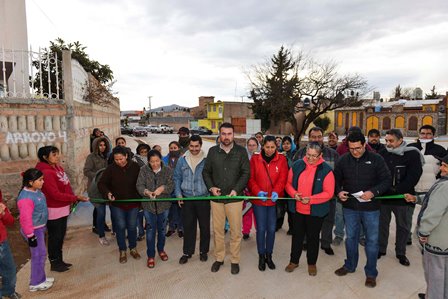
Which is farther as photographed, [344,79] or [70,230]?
[344,79]

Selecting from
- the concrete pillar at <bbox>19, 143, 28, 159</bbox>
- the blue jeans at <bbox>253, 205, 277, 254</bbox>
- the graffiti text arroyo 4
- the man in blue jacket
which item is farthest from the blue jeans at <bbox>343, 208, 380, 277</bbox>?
the concrete pillar at <bbox>19, 143, 28, 159</bbox>

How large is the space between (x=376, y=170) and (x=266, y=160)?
52.9 inches

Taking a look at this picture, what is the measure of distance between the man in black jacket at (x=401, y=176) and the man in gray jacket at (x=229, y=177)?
2.01 meters

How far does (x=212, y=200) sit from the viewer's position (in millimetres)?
4156

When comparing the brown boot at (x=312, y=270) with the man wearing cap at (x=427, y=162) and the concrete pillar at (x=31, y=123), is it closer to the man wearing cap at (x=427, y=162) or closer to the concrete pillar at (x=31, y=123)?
the man wearing cap at (x=427, y=162)

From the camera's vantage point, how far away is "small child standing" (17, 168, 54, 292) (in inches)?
129

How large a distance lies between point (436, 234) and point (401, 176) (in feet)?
4.66

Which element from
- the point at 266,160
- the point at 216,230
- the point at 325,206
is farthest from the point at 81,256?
the point at 325,206

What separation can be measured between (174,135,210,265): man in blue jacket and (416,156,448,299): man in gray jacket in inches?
102

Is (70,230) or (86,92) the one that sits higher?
Answer: (86,92)

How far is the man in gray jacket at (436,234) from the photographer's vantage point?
271cm

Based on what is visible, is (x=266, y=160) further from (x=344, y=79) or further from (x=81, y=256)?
(x=344, y=79)

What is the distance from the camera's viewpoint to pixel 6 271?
3.17 metres

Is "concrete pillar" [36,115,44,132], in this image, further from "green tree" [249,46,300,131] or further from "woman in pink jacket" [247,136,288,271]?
"green tree" [249,46,300,131]
